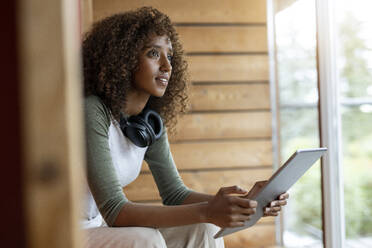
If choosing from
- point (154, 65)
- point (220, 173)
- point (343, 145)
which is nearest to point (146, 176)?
point (220, 173)

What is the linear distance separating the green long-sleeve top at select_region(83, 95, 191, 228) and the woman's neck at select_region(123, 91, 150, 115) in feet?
0.41

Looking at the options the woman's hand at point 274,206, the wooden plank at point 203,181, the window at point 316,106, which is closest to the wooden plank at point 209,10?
the window at point 316,106

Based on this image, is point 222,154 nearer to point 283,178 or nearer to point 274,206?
point 274,206

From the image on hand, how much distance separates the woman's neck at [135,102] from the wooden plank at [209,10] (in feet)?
5.15

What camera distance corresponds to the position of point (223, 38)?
329 centimetres

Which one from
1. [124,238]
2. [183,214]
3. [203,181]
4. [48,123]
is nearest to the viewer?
[48,123]

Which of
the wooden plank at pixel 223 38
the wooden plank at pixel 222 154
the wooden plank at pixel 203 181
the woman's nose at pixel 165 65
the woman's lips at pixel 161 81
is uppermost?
the wooden plank at pixel 223 38

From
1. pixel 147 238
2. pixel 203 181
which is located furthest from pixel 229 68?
pixel 147 238

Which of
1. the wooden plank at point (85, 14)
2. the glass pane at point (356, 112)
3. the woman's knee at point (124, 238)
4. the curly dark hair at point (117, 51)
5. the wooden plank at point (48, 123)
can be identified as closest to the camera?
the wooden plank at point (48, 123)

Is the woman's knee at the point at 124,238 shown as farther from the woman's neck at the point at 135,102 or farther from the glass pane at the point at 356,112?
the glass pane at the point at 356,112

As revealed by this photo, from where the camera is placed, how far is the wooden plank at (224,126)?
3.25m

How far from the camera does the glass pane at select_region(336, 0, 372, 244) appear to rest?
8.32ft

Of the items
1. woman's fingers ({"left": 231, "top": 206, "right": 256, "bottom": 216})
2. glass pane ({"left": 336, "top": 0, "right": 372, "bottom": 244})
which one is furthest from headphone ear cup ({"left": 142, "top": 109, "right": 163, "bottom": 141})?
glass pane ({"left": 336, "top": 0, "right": 372, "bottom": 244})

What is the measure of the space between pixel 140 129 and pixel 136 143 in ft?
0.18
